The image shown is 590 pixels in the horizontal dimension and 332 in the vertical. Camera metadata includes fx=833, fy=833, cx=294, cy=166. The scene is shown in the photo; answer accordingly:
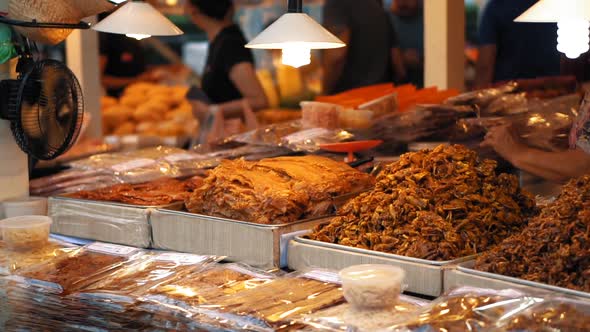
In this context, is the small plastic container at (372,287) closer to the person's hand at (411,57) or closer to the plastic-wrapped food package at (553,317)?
the plastic-wrapped food package at (553,317)

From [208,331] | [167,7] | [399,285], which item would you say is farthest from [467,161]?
[167,7]

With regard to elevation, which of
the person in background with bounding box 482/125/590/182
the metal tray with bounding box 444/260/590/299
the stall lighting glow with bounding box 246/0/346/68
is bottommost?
the metal tray with bounding box 444/260/590/299

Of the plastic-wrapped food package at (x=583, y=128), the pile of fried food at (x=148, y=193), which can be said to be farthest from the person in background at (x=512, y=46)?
the plastic-wrapped food package at (x=583, y=128)

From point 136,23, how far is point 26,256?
2.34 ft

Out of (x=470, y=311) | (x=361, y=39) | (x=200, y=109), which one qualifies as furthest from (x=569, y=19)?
(x=361, y=39)

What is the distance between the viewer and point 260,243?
6.77 feet

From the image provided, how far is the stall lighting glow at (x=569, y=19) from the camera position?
1.67 metres

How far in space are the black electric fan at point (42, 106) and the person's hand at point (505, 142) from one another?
1.34 meters

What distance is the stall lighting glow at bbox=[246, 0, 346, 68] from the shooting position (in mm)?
2043

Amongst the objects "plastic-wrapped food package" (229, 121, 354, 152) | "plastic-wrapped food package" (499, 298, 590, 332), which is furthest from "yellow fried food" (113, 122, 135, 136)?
"plastic-wrapped food package" (499, 298, 590, 332)

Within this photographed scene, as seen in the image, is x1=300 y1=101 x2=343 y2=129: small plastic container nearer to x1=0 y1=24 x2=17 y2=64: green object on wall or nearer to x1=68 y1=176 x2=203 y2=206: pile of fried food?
x1=68 y1=176 x2=203 y2=206: pile of fried food

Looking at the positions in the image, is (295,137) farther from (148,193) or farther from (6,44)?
(6,44)

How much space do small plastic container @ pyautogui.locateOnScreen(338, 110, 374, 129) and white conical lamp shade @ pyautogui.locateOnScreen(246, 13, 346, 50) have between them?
3.42 ft

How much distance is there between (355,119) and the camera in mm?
3160
